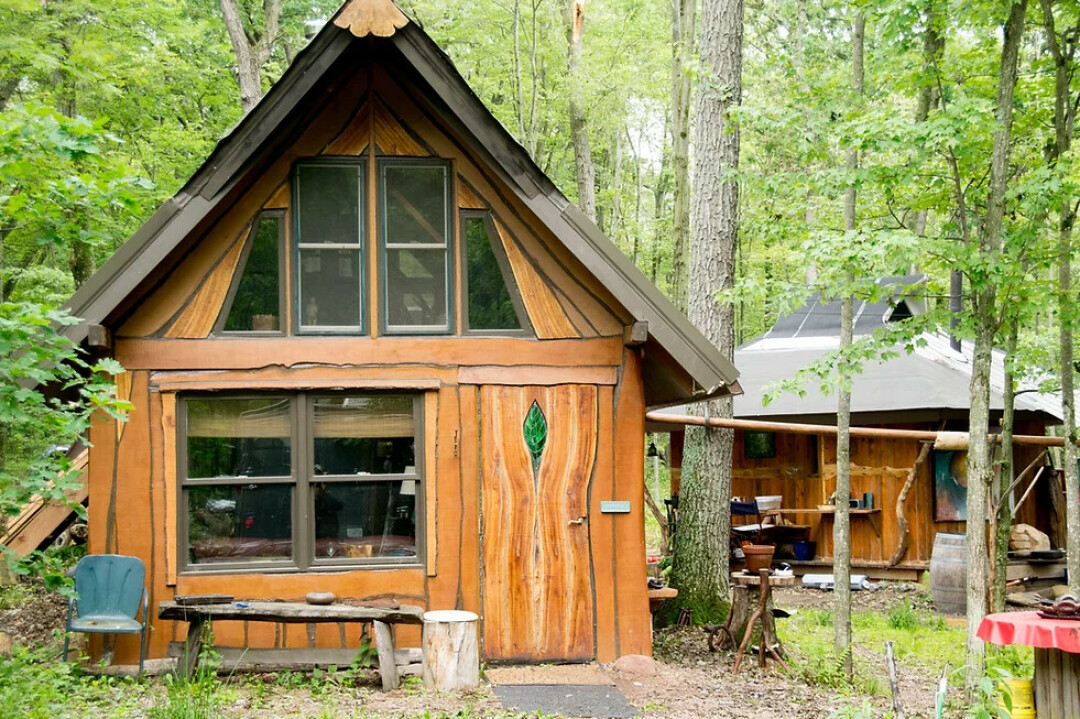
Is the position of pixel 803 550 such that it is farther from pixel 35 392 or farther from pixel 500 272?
pixel 35 392

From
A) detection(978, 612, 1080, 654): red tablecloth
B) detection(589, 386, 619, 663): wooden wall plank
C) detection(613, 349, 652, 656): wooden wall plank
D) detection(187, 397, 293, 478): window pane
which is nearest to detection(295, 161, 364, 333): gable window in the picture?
detection(187, 397, 293, 478): window pane

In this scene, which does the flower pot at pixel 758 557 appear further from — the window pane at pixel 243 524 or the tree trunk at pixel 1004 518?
the window pane at pixel 243 524

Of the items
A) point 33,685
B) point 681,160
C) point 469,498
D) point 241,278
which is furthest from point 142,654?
point 681,160

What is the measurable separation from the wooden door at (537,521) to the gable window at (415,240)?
94cm

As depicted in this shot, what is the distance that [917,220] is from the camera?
83.3 feet

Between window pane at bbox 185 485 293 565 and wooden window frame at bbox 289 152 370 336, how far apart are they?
4.61 ft

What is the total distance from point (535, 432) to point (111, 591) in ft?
12.1

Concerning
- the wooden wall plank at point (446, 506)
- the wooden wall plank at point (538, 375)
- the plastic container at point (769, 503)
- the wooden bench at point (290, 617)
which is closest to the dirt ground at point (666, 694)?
the wooden bench at point (290, 617)

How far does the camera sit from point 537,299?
921 cm

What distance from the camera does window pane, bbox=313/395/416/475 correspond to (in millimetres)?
8922

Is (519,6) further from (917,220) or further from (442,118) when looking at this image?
(442,118)

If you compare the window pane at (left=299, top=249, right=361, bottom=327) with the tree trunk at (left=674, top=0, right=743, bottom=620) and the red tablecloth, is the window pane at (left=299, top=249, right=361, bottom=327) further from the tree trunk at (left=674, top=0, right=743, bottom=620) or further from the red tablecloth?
the red tablecloth

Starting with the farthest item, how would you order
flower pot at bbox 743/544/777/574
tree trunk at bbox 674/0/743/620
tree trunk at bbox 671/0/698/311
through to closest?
tree trunk at bbox 671/0/698/311, tree trunk at bbox 674/0/743/620, flower pot at bbox 743/544/777/574

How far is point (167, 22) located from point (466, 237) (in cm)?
969
